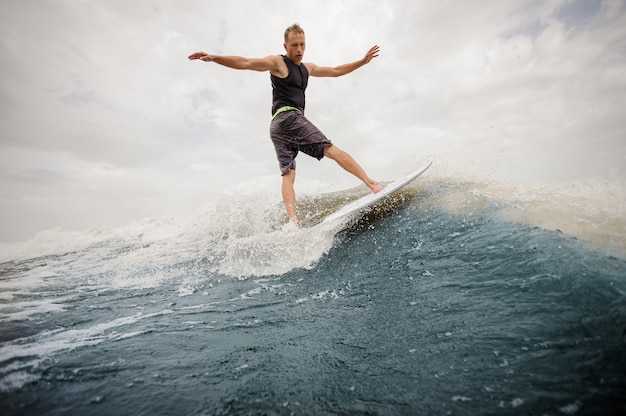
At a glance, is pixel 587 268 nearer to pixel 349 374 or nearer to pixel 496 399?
pixel 496 399

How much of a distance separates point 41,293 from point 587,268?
582 cm

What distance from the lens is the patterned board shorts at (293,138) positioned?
171 inches

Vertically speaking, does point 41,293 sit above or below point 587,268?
above

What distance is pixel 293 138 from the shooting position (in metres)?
4.54

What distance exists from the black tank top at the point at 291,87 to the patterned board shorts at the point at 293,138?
0.55 feet

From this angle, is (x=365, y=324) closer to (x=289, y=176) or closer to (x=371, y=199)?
(x=371, y=199)

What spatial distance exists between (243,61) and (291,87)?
0.83 meters

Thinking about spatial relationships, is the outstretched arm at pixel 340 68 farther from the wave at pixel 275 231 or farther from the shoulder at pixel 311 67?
the wave at pixel 275 231

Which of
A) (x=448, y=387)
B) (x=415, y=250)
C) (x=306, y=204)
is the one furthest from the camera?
(x=306, y=204)

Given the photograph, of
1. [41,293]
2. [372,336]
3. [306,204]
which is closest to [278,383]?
[372,336]

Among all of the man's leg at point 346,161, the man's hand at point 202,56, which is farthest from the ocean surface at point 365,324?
the man's hand at point 202,56

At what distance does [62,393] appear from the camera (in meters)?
1.52

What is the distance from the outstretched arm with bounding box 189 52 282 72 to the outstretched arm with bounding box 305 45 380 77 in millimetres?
→ 852

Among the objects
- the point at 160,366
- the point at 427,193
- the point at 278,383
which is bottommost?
the point at 278,383
